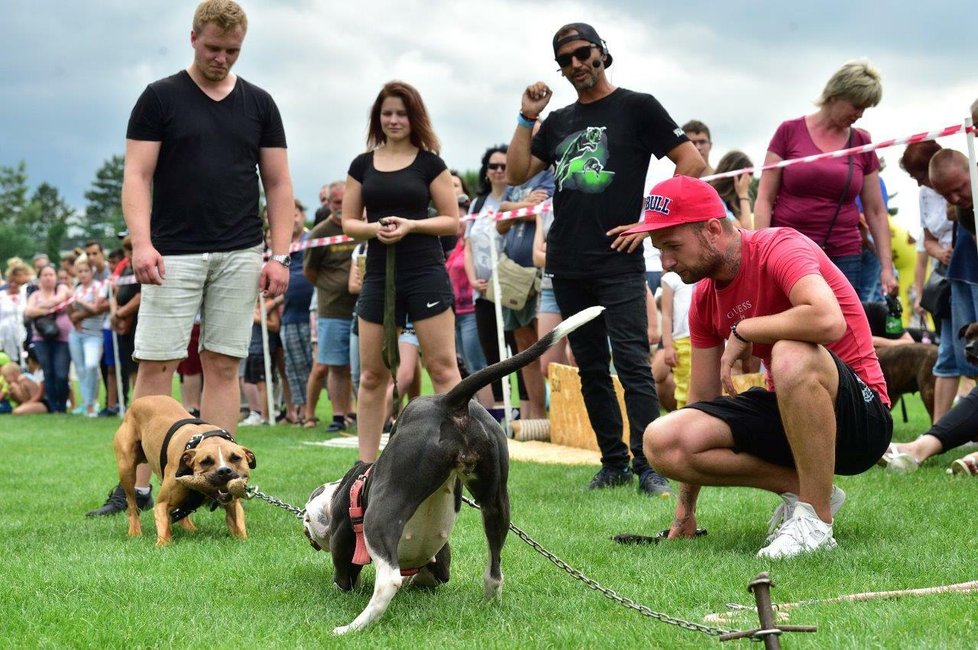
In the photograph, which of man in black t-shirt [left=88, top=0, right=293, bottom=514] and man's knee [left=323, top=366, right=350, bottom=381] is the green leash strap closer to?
man in black t-shirt [left=88, top=0, right=293, bottom=514]

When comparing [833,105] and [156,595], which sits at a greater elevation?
[833,105]

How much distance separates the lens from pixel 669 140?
569 cm

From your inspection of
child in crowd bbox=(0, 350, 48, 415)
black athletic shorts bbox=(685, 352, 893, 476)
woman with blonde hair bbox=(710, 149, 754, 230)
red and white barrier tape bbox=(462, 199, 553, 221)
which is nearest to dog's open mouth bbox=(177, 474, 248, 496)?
black athletic shorts bbox=(685, 352, 893, 476)

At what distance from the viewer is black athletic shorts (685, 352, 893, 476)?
4.04 metres

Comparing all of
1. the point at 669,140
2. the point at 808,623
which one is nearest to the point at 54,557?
the point at 808,623

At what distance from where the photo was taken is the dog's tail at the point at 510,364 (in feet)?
10.1

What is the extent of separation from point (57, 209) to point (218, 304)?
436 feet

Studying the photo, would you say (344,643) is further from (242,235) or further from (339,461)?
(339,461)

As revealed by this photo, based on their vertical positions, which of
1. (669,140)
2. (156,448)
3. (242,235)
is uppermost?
(669,140)

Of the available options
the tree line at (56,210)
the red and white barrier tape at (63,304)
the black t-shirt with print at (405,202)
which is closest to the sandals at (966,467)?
the black t-shirt with print at (405,202)

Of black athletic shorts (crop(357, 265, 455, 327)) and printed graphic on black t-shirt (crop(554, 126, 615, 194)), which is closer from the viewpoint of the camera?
printed graphic on black t-shirt (crop(554, 126, 615, 194))

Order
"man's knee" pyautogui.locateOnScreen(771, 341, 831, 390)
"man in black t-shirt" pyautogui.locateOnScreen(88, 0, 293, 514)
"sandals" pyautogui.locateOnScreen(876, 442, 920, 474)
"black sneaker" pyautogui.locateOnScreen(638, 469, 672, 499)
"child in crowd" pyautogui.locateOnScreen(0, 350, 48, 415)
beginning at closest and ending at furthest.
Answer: "man's knee" pyautogui.locateOnScreen(771, 341, 831, 390), "man in black t-shirt" pyautogui.locateOnScreen(88, 0, 293, 514), "black sneaker" pyautogui.locateOnScreen(638, 469, 672, 499), "sandals" pyautogui.locateOnScreen(876, 442, 920, 474), "child in crowd" pyautogui.locateOnScreen(0, 350, 48, 415)

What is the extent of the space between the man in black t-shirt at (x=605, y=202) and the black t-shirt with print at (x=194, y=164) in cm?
159

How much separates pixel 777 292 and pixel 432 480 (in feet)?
5.24
